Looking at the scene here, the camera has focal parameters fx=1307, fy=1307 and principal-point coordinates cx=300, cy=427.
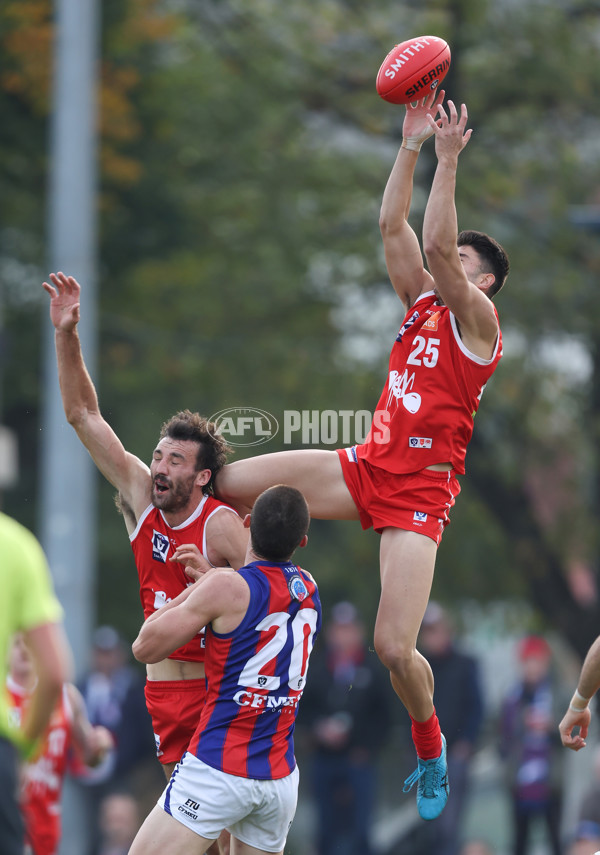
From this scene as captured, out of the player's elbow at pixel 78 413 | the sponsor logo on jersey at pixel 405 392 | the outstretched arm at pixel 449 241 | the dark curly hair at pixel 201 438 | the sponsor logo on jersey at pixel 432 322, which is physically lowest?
the dark curly hair at pixel 201 438

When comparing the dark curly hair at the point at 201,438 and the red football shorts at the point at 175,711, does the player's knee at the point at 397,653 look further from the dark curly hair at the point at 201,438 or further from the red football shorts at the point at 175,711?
the dark curly hair at the point at 201,438

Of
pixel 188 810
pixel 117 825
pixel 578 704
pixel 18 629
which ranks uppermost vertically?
pixel 18 629

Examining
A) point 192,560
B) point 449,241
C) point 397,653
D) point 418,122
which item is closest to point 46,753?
point 397,653

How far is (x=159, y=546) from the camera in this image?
646cm

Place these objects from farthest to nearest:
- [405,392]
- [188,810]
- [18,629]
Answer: [405,392]
[188,810]
[18,629]

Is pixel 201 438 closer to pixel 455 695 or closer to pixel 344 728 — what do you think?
pixel 455 695

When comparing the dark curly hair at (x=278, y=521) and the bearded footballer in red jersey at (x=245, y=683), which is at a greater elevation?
the dark curly hair at (x=278, y=521)

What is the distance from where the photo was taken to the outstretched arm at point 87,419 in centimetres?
661

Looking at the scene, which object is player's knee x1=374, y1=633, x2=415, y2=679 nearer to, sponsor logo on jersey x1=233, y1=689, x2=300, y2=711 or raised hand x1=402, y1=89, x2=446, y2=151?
sponsor logo on jersey x1=233, y1=689, x2=300, y2=711

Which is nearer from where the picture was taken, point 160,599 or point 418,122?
point 160,599

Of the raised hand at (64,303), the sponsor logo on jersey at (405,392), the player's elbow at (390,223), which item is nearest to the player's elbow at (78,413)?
the raised hand at (64,303)

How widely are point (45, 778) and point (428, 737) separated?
3660mm

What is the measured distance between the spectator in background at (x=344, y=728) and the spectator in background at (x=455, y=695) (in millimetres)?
599

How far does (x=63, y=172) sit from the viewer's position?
13.7 meters
